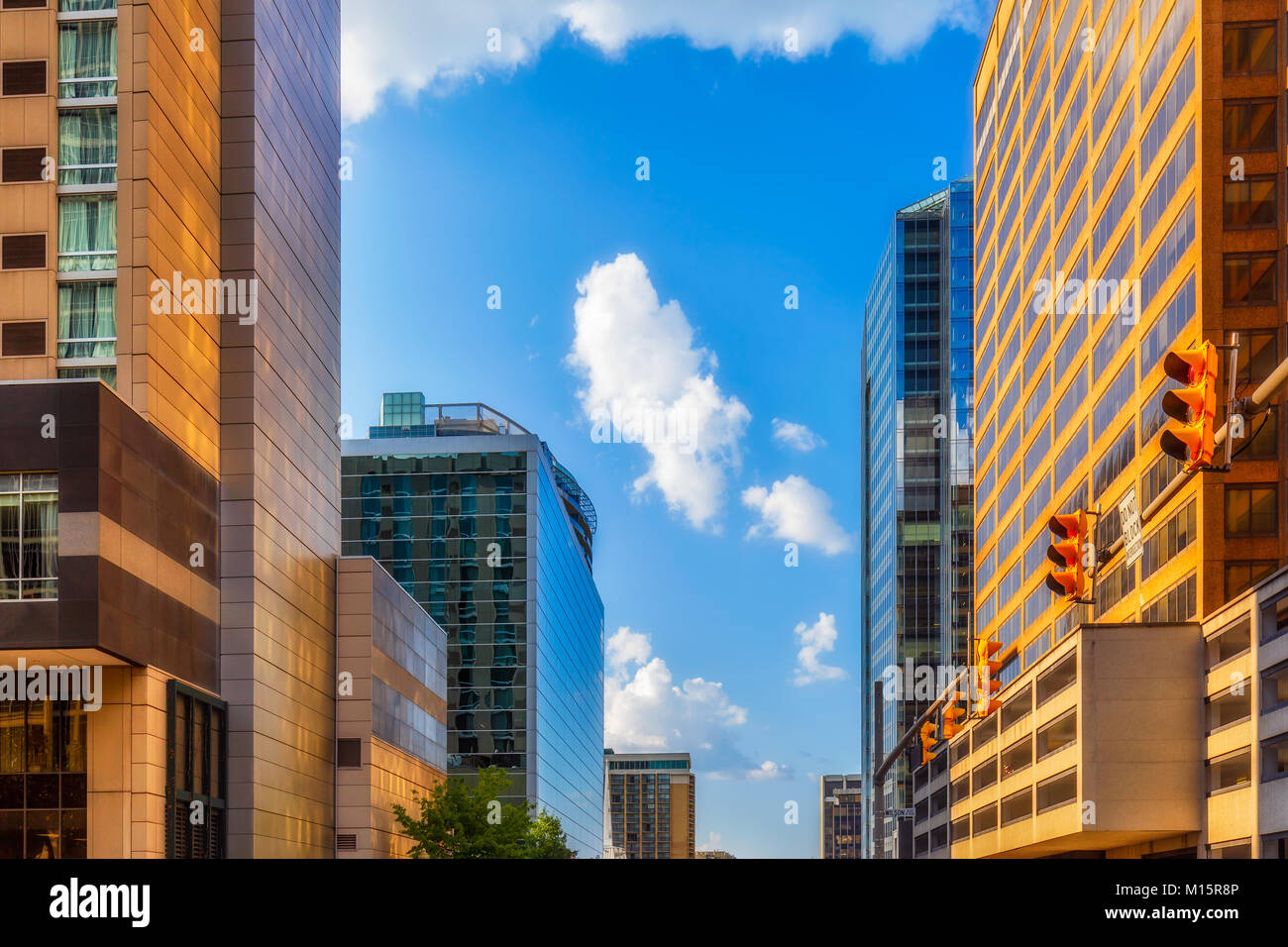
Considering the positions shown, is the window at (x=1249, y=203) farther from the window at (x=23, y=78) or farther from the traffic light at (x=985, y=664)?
the window at (x=23, y=78)

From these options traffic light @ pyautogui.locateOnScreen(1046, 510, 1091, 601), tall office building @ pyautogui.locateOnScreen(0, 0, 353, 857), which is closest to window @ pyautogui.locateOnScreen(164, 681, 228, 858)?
tall office building @ pyautogui.locateOnScreen(0, 0, 353, 857)

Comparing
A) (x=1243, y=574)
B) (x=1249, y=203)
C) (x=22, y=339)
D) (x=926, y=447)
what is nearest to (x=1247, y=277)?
(x=1249, y=203)

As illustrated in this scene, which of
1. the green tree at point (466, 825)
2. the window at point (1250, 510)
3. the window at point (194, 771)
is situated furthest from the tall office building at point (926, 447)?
the window at point (194, 771)

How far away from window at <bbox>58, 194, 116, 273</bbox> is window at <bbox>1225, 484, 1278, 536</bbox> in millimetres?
42296

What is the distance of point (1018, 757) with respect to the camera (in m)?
67.1

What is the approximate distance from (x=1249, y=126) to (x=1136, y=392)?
12728 millimetres

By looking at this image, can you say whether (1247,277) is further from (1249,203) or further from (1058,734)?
(1058,734)

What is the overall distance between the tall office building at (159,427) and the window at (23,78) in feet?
0.32

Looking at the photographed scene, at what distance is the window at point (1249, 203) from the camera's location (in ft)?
164

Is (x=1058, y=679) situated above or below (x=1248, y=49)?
below

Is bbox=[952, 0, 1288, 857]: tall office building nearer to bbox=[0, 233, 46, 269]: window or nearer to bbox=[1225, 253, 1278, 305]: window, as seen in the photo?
bbox=[1225, 253, 1278, 305]: window

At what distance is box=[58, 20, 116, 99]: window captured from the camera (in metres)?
49.8

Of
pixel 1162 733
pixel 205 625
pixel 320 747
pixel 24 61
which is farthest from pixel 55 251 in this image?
pixel 1162 733
